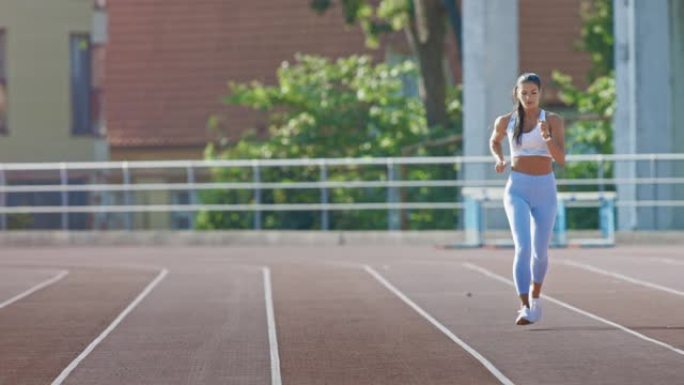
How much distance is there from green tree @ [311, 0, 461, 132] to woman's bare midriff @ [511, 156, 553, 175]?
26.9 meters

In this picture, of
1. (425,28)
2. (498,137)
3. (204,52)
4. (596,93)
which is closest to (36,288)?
(498,137)

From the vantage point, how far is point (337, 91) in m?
46.3

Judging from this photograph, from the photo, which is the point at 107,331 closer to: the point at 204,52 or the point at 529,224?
the point at 529,224

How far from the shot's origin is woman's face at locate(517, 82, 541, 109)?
53.4ft

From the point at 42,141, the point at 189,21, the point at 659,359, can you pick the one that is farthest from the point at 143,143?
the point at 659,359

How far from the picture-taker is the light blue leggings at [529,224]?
53.8ft

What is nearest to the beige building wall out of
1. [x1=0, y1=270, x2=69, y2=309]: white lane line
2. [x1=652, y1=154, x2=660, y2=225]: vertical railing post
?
[x1=652, y1=154, x2=660, y2=225]: vertical railing post

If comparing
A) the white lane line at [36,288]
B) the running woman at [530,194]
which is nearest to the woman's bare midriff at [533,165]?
the running woman at [530,194]

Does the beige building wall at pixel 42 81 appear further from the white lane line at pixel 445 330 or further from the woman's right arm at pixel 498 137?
the woman's right arm at pixel 498 137

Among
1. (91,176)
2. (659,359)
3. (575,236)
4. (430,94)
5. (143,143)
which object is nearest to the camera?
(659,359)

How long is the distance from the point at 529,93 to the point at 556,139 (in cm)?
41

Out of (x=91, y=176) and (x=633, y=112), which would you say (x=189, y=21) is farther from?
(x=633, y=112)

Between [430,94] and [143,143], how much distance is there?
17.8 m

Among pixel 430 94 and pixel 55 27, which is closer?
pixel 430 94
